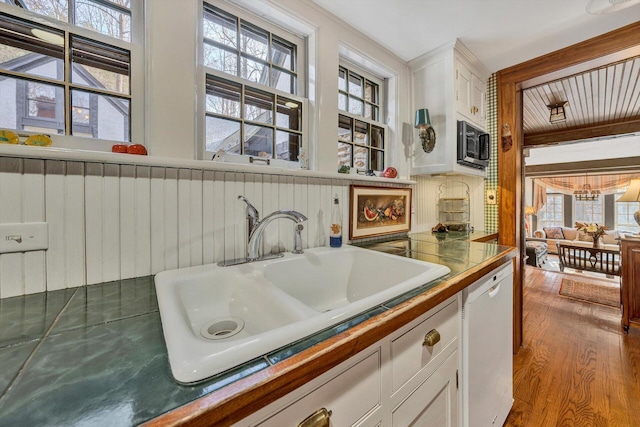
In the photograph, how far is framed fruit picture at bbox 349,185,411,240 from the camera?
1573 mm

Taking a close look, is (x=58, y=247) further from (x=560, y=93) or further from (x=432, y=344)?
(x=560, y=93)

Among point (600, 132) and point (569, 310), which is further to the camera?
point (600, 132)

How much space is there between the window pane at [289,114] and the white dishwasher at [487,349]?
3.93ft

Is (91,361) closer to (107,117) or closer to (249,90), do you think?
(107,117)

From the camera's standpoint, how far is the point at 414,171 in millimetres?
2027

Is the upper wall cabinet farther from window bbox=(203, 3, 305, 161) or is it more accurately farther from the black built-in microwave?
window bbox=(203, 3, 305, 161)

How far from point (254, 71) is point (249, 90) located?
138mm

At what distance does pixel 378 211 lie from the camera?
1725 mm

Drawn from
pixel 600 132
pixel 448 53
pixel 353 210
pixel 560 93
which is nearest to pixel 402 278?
pixel 353 210

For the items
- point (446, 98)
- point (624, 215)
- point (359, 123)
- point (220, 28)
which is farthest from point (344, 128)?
point (624, 215)

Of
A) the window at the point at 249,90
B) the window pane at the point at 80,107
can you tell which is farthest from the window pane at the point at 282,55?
the window pane at the point at 80,107

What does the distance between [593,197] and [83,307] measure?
10277mm

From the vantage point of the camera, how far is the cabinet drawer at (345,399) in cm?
44

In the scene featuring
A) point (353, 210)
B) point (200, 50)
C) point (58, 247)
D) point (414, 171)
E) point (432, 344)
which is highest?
point (200, 50)
